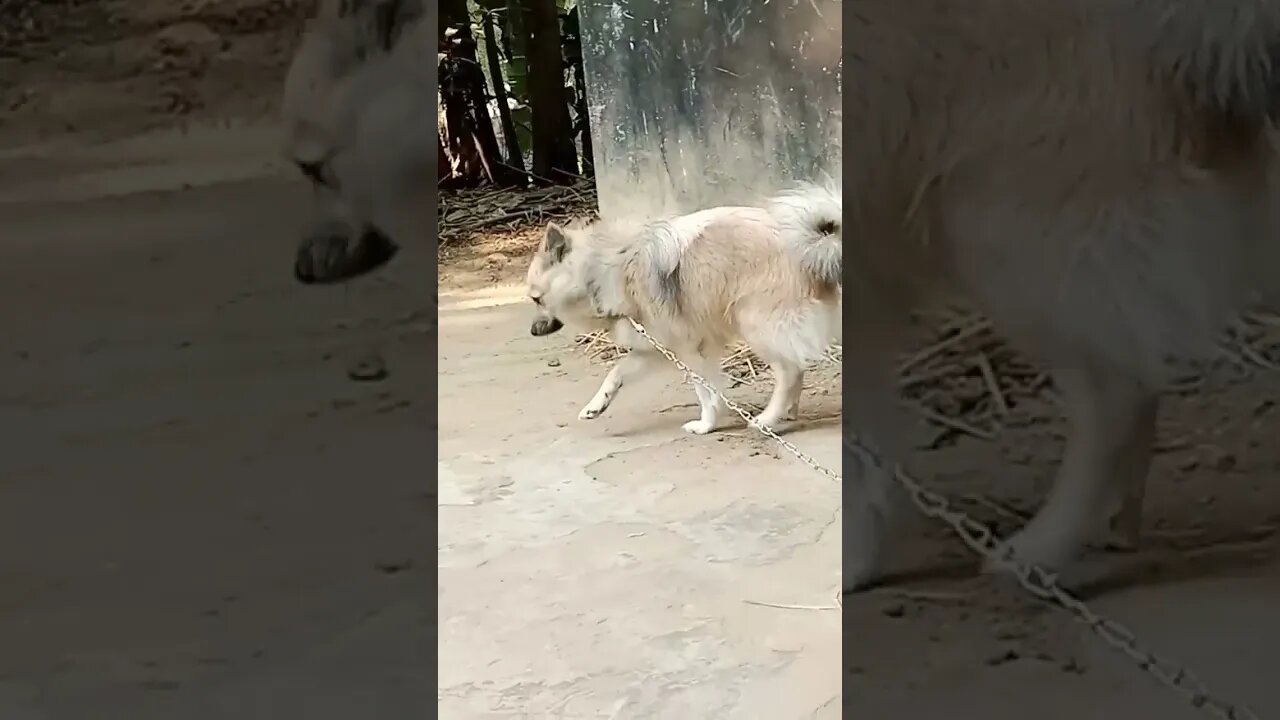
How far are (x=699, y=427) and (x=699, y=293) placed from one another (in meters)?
0.19

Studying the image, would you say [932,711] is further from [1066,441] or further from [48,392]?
[48,392]

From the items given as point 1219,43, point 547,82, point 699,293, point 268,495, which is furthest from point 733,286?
point 268,495

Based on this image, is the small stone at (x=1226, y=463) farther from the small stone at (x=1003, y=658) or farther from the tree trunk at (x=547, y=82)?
the tree trunk at (x=547, y=82)

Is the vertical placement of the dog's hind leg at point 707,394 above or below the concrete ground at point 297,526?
below

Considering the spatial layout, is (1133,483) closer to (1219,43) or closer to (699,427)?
(1219,43)

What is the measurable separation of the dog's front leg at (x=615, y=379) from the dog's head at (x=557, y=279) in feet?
0.32

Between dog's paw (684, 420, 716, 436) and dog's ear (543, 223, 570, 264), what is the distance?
0.31 metres

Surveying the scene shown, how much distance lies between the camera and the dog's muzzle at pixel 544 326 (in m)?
1.63

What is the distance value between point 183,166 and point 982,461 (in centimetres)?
51

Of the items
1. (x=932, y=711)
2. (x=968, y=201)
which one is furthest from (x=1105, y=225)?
(x=932, y=711)

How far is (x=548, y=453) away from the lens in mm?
1371

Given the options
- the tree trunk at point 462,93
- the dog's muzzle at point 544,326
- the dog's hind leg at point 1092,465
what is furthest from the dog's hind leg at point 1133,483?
the dog's muzzle at point 544,326

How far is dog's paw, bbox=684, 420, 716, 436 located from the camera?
1.48 meters

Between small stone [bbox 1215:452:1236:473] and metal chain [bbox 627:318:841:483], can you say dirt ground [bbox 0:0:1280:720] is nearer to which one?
small stone [bbox 1215:452:1236:473]
